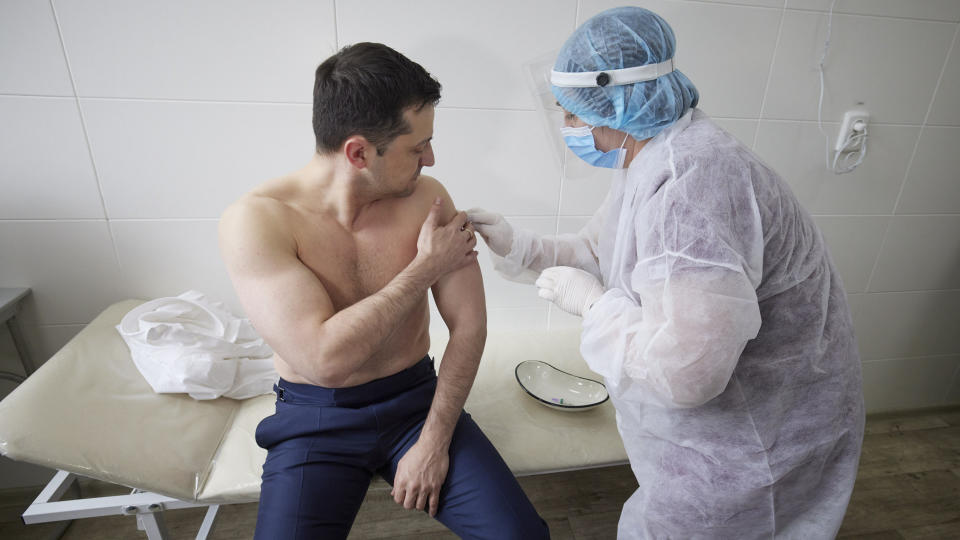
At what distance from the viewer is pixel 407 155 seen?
112cm

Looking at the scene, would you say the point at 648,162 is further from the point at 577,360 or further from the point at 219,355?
the point at 219,355

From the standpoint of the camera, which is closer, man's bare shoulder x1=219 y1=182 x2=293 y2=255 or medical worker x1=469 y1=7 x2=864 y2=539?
medical worker x1=469 y1=7 x2=864 y2=539

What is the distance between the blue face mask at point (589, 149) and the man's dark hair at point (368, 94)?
0.34 meters

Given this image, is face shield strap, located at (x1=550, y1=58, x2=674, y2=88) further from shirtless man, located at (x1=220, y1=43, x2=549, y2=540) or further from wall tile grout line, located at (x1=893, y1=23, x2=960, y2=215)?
wall tile grout line, located at (x1=893, y1=23, x2=960, y2=215)

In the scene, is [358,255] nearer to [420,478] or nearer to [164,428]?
[420,478]

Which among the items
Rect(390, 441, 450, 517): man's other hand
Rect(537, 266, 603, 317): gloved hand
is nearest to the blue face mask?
Rect(537, 266, 603, 317): gloved hand

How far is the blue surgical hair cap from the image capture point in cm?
96

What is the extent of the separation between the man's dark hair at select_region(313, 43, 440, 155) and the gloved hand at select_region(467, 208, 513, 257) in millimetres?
406

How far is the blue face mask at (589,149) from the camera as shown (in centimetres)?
109

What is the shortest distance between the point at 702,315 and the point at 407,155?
0.71m

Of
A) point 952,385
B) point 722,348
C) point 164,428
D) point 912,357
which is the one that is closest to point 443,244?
point 722,348

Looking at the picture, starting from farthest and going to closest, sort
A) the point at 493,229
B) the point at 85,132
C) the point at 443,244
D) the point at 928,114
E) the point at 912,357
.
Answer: the point at 912,357 < the point at 928,114 < the point at 85,132 < the point at 493,229 < the point at 443,244

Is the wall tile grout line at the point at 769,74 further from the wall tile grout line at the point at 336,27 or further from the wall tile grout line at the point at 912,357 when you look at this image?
the wall tile grout line at the point at 336,27

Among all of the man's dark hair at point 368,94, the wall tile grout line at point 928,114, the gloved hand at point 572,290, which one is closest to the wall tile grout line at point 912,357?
the wall tile grout line at point 928,114
